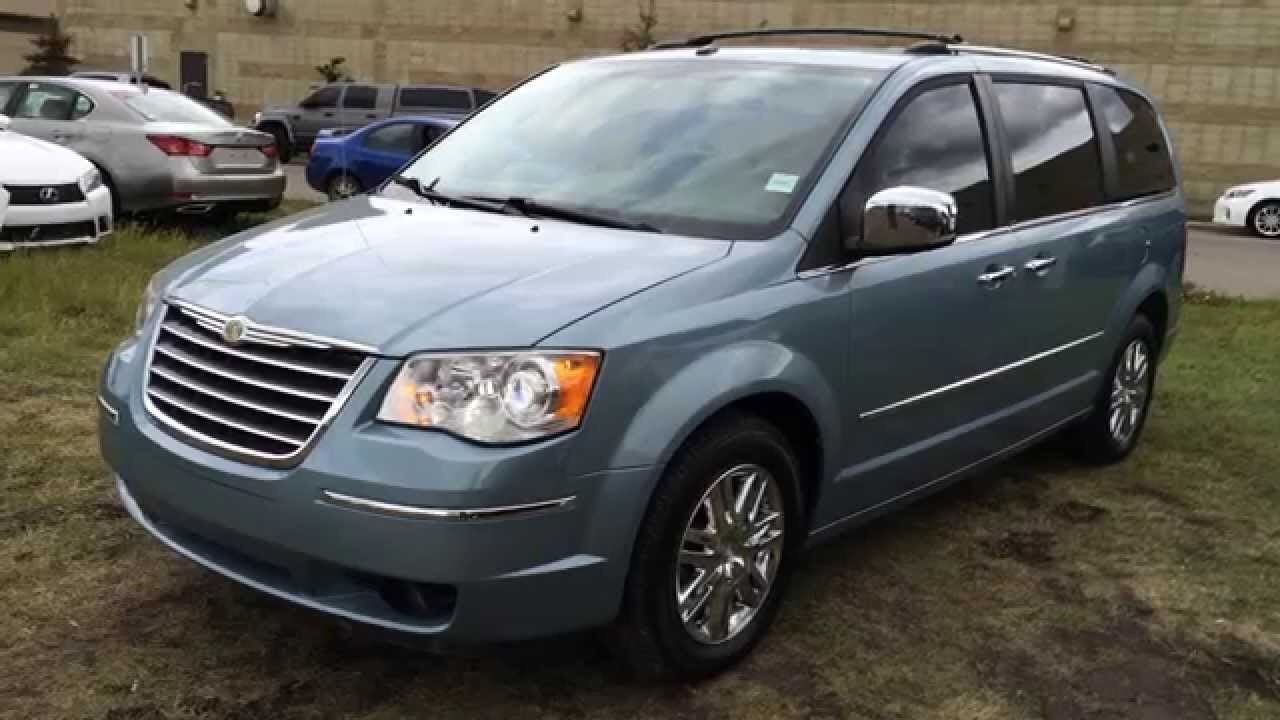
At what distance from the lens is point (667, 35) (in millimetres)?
33656

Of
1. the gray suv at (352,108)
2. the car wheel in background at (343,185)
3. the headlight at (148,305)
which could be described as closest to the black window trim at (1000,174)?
the headlight at (148,305)

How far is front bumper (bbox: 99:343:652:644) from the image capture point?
106 inches

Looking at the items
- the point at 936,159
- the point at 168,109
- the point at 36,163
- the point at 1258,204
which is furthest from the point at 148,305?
the point at 1258,204

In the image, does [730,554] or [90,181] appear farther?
[90,181]

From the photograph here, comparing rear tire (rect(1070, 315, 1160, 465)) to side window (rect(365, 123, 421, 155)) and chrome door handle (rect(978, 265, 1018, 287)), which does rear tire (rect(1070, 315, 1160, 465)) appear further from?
side window (rect(365, 123, 421, 155))

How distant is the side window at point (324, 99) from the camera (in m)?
27.7

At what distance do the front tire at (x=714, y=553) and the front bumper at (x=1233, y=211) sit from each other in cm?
1939

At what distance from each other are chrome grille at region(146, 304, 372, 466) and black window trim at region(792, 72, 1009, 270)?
1.32 metres

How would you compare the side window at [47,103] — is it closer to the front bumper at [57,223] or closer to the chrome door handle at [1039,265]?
the front bumper at [57,223]

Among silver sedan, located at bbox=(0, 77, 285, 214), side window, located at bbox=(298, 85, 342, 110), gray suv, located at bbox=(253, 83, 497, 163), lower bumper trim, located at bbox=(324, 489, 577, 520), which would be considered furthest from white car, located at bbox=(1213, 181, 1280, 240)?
lower bumper trim, located at bbox=(324, 489, 577, 520)

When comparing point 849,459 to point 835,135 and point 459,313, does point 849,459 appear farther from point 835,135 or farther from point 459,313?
point 459,313

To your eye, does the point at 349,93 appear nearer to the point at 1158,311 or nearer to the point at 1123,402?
the point at 1158,311

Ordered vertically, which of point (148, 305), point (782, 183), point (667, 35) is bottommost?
point (148, 305)

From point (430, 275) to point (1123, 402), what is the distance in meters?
3.68
